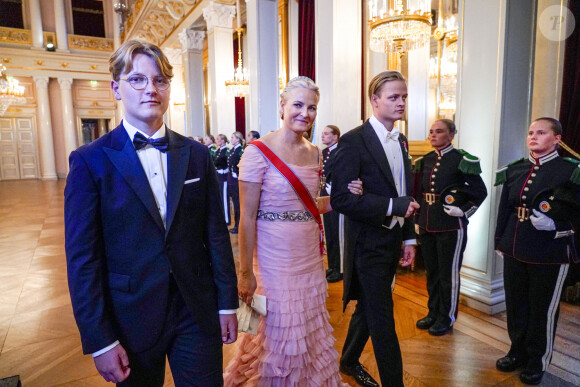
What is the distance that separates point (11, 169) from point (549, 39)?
19.6m

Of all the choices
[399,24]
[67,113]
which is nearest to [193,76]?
[399,24]

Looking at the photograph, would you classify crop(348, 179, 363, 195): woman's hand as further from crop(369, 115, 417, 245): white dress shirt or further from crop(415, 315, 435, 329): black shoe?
crop(415, 315, 435, 329): black shoe

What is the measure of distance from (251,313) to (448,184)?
1.81 metres

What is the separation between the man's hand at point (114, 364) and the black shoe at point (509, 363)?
219cm

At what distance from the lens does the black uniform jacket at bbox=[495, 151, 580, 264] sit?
213 cm

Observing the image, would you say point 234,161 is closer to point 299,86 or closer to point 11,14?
point 299,86

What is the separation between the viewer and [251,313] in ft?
5.65

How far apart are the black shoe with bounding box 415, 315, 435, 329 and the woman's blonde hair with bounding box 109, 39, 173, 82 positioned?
257 centimetres

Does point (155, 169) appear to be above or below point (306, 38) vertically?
below

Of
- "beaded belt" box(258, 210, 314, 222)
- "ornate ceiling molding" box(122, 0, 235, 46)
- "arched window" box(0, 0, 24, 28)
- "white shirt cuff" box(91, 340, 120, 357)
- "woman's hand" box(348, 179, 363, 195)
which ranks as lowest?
"white shirt cuff" box(91, 340, 120, 357)

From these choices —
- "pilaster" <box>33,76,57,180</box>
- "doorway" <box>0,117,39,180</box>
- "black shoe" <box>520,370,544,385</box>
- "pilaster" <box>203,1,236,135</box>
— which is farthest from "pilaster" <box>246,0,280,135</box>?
"doorway" <box>0,117,39,180</box>

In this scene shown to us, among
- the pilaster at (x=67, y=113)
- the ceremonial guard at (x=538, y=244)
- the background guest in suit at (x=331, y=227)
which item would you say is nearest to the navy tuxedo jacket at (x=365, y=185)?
the ceremonial guard at (x=538, y=244)

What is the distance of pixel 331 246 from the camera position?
14.2 feet

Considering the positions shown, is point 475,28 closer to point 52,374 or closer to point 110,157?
point 110,157
